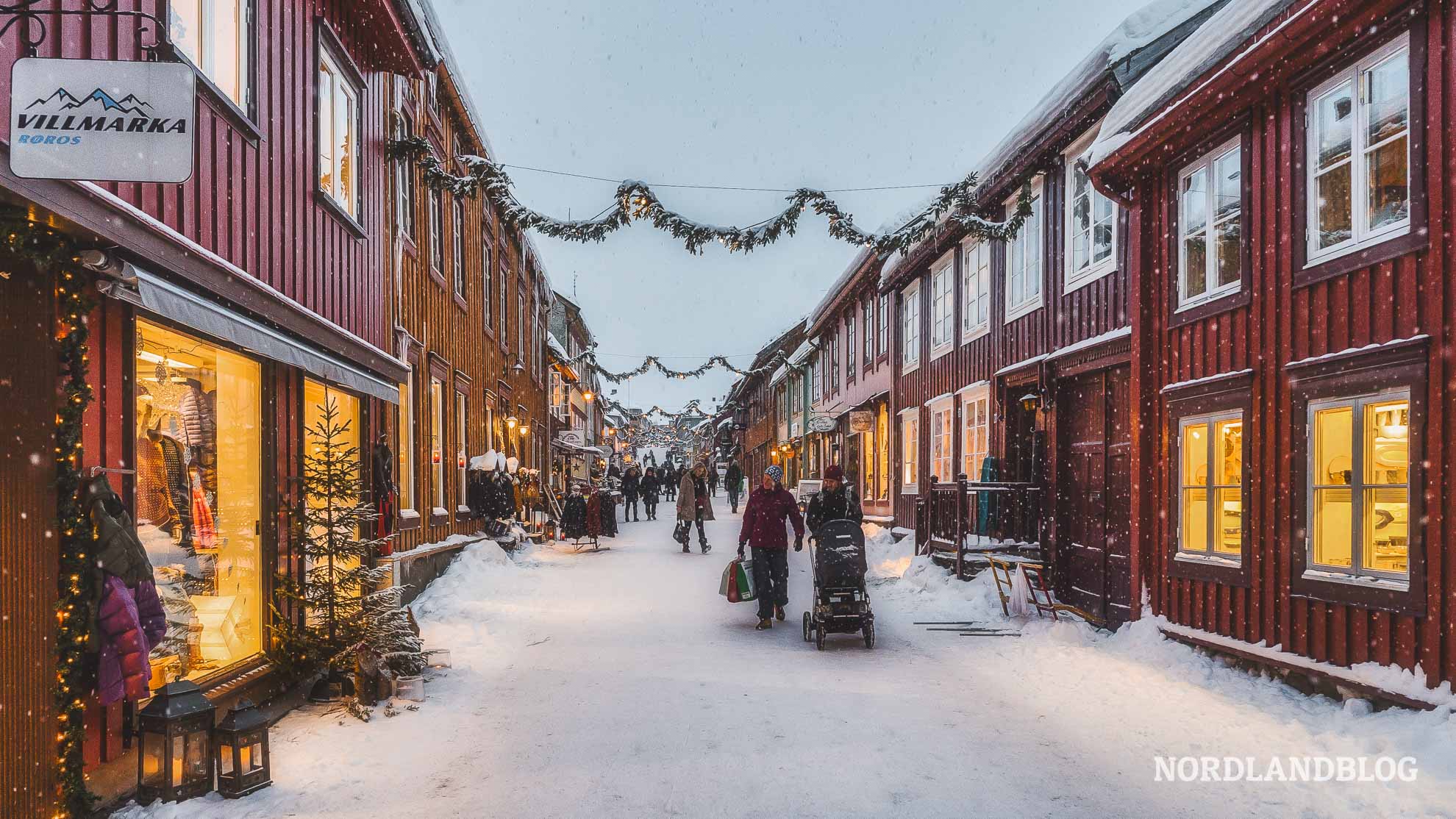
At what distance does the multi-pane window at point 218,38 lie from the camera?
622 centimetres

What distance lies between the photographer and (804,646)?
9602mm

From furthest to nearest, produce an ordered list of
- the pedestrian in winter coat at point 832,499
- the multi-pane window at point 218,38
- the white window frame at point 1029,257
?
the white window frame at point 1029,257
the pedestrian in winter coat at point 832,499
the multi-pane window at point 218,38

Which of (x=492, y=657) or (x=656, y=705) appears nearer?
(x=656, y=705)

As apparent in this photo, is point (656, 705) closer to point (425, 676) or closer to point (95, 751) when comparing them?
point (425, 676)

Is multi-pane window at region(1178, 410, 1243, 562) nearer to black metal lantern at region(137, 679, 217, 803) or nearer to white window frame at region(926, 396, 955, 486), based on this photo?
white window frame at region(926, 396, 955, 486)

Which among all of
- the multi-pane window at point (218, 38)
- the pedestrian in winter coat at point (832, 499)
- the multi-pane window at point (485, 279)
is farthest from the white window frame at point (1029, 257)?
the multi-pane window at point (485, 279)

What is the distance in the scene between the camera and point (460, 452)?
16172 mm

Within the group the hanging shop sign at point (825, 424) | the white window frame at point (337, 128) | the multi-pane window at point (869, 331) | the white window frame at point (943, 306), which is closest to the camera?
the white window frame at point (337, 128)

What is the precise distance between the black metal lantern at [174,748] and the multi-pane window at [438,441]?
8787 mm

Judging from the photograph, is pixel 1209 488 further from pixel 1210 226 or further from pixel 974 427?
pixel 974 427

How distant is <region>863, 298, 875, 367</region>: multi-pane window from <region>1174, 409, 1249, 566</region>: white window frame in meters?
14.3

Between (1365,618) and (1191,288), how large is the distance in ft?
12.2

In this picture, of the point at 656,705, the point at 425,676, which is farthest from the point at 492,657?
the point at 656,705

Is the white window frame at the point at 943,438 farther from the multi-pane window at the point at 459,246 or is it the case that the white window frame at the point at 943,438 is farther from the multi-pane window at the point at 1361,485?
the multi-pane window at the point at 1361,485
